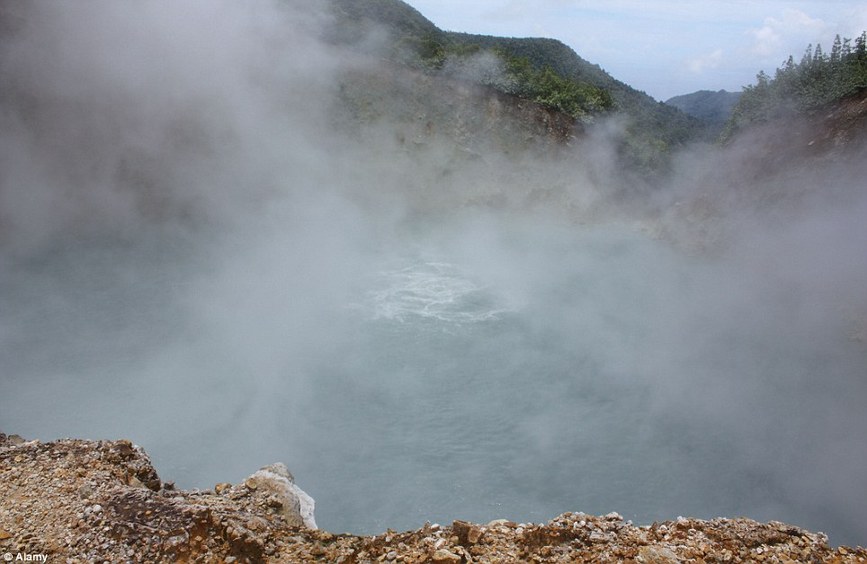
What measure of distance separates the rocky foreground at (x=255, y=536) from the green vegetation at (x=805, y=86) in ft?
46.6

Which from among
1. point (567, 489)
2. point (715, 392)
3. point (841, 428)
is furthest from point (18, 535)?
point (841, 428)

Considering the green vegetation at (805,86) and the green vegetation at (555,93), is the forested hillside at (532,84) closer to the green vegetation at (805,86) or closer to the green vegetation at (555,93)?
the green vegetation at (555,93)

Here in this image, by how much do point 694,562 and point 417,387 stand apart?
581 centimetres

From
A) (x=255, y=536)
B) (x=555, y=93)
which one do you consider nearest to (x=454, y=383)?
(x=255, y=536)

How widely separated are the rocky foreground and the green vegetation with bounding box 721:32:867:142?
14.2 metres

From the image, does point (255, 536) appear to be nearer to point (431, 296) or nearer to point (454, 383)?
point (454, 383)

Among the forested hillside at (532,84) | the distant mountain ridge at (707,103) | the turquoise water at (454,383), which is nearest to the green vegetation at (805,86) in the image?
the forested hillside at (532,84)

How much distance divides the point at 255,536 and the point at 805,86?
17192 mm

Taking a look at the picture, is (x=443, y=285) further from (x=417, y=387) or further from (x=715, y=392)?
(x=715, y=392)

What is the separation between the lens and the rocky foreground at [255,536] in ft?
11.6

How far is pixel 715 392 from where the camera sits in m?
9.01

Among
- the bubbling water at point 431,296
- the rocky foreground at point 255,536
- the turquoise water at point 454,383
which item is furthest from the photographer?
the bubbling water at point 431,296

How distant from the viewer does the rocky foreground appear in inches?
139

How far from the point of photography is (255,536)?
3791mm
